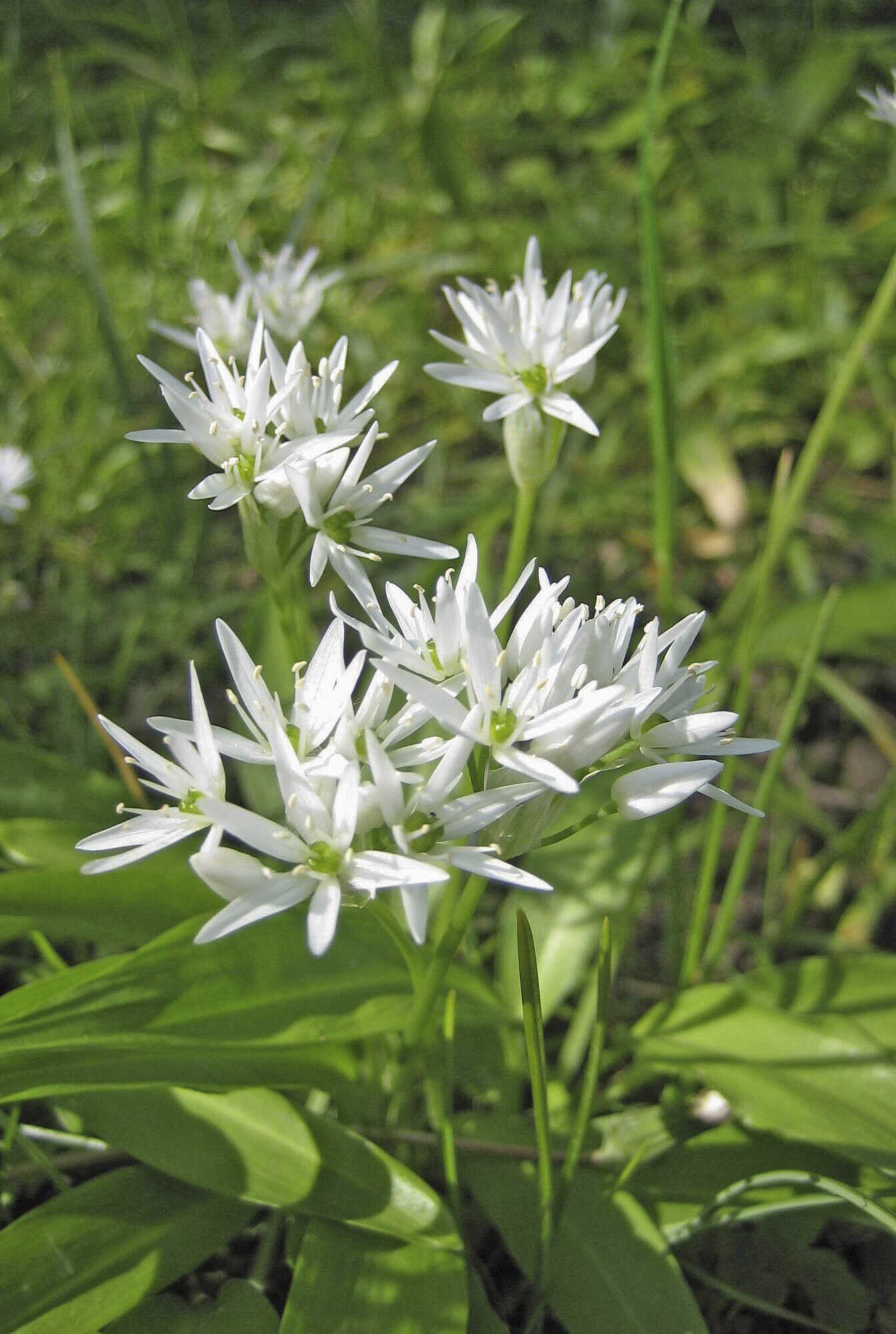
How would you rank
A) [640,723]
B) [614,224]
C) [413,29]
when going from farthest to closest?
[413,29]
[614,224]
[640,723]

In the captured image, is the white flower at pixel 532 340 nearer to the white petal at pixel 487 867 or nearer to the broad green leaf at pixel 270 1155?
the white petal at pixel 487 867

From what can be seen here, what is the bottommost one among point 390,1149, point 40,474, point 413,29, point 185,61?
point 390,1149

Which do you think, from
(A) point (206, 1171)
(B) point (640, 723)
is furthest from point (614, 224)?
(A) point (206, 1171)

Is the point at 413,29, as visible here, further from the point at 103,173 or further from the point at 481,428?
the point at 481,428

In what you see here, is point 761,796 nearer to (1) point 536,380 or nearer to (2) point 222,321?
(1) point 536,380

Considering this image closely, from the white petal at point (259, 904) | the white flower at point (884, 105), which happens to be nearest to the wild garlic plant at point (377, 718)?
the white petal at point (259, 904)

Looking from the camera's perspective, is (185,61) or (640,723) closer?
(640,723)

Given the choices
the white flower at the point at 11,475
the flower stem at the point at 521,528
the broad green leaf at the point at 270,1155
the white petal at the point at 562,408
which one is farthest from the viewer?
the white flower at the point at 11,475
